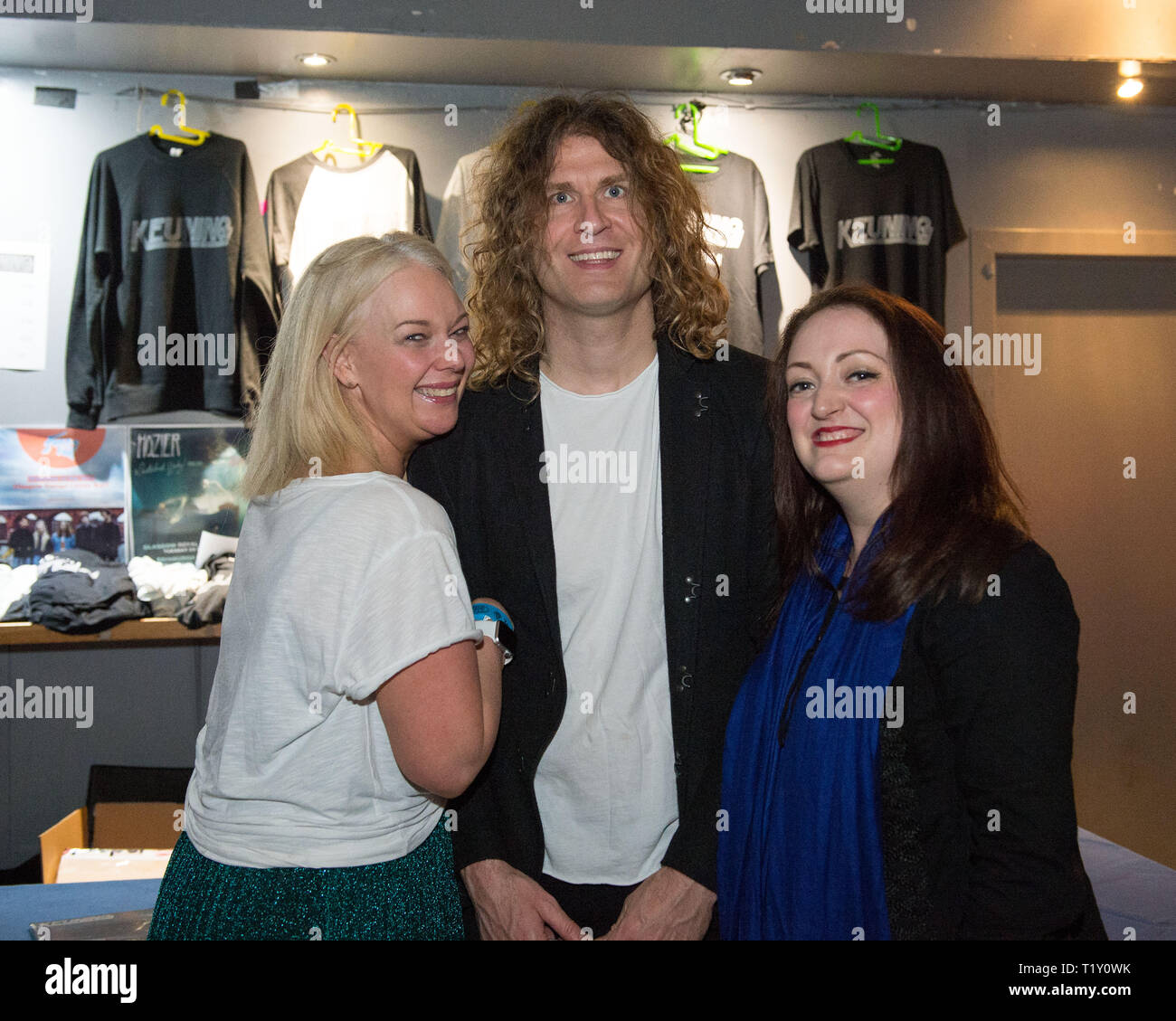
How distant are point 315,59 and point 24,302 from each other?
56.1 inches

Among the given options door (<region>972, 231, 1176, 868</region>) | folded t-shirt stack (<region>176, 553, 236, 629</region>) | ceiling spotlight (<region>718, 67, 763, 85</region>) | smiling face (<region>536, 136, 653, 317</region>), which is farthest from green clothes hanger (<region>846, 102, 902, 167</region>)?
folded t-shirt stack (<region>176, 553, 236, 629</region>)

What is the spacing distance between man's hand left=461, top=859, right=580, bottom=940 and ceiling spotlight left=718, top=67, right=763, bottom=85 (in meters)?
2.88

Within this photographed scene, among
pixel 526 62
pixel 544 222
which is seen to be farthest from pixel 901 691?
pixel 526 62

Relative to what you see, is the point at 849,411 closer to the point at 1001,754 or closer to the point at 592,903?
the point at 1001,754

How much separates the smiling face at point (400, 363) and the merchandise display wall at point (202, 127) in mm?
2327

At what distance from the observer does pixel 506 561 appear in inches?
65.0

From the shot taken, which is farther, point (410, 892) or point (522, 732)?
point (522, 732)

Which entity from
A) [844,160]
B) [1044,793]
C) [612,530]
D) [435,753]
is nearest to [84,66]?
[844,160]

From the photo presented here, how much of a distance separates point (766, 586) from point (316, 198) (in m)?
2.51

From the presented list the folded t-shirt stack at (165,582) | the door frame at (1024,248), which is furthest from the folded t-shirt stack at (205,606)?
the door frame at (1024,248)

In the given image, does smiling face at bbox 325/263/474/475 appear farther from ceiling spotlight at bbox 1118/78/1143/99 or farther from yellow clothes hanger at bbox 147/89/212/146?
ceiling spotlight at bbox 1118/78/1143/99

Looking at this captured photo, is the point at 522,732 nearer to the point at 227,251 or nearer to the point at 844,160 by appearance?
the point at 227,251

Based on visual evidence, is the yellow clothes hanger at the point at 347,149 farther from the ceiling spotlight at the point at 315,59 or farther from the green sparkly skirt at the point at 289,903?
the green sparkly skirt at the point at 289,903

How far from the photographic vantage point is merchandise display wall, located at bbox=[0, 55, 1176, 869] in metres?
3.49
